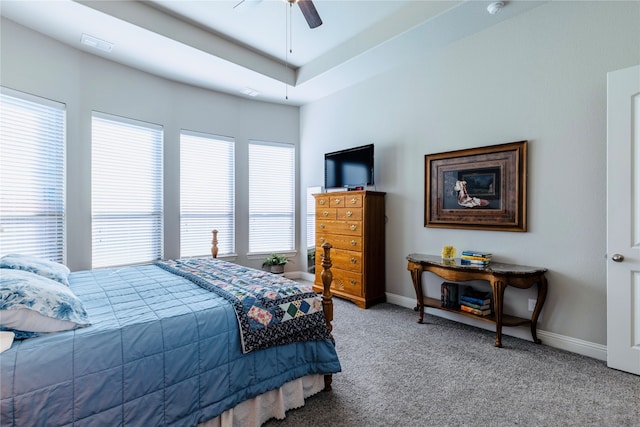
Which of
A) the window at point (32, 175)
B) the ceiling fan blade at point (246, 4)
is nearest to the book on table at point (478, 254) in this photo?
the ceiling fan blade at point (246, 4)

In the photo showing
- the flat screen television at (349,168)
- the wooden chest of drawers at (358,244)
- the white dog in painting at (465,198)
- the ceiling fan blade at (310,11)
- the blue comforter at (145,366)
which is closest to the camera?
the blue comforter at (145,366)

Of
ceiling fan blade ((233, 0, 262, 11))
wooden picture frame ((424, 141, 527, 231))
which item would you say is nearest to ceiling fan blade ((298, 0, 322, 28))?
ceiling fan blade ((233, 0, 262, 11))

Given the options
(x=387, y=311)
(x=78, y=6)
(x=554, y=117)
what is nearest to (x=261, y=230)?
(x=387, y=311)

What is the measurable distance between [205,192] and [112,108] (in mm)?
1622

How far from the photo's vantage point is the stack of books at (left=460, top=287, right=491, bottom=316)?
305 centimetres

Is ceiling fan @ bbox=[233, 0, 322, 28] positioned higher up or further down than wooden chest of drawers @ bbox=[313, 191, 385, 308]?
higher up

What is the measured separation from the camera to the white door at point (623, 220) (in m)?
2.33

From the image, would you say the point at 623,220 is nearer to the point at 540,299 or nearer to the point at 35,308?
the point at 540,299

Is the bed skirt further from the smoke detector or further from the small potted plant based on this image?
the smoke detector

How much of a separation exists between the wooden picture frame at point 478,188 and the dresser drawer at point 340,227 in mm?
864

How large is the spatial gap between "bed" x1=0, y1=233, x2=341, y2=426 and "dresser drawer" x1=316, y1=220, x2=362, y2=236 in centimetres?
182

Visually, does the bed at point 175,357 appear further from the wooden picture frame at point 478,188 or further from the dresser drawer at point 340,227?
the wooden picture frame at point 478,188

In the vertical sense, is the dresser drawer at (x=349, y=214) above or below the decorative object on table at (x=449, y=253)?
above

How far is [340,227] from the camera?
4301 mm
